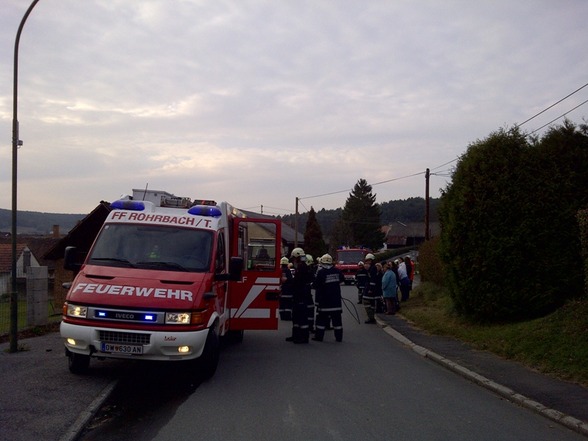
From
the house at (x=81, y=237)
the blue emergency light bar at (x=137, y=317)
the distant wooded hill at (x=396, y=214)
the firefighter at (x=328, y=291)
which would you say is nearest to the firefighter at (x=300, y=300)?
the firefighter at (x=328, y=291)

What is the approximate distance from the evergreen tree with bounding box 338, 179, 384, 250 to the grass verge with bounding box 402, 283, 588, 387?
238 ft

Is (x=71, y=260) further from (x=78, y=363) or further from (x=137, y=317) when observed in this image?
(x=137, y=317)

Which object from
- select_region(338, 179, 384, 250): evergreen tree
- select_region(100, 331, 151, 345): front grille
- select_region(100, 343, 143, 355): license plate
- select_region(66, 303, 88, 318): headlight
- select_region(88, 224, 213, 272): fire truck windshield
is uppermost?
select_region(338, 179, 384, 250): evergreen tree

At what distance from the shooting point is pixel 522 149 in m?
14.0

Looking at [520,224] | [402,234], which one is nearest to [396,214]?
[402,234]

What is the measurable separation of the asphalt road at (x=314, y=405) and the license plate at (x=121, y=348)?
0.63 meters

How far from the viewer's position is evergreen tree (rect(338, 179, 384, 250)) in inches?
3551

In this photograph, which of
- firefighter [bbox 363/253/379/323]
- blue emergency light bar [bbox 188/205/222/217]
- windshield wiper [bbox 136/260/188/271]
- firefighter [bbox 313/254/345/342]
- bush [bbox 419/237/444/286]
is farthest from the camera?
bush [bbox 419/237/444/286]

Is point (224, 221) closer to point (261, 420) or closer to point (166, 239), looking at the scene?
point (166, 239)

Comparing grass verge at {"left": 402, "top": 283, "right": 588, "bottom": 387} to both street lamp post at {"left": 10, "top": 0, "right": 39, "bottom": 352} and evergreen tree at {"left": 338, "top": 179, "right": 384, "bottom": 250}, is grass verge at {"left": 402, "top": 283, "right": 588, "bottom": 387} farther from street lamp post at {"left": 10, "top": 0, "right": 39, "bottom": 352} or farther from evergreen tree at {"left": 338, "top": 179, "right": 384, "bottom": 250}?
evergreen tree at {"left": 338, "top": 179, "right": 384, "bottom": 250}

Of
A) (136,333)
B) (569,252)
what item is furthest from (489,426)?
(569,252)

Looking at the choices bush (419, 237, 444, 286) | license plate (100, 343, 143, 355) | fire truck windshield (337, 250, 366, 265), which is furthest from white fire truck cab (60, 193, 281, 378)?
fire truck windshield (337, 250, 366, 265)

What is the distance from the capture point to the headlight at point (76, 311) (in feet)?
27.9

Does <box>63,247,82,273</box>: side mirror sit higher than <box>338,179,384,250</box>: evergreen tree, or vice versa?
<box>338,179,384,250</box>: evergreen tree
